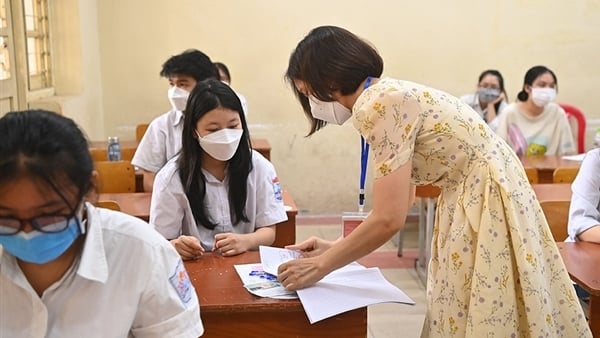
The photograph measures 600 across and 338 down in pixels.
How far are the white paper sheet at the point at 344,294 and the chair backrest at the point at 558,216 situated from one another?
45.9 inches

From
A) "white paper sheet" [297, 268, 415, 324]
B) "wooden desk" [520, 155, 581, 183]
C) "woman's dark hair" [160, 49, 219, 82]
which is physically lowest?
"wooden desk" [520, 155, 581, 183]

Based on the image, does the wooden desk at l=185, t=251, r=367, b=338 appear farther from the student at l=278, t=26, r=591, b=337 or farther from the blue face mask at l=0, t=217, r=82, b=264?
the blue face mask at l=0, t=217, r=82, b=264

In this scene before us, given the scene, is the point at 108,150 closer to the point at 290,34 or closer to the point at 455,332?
the point at 290,34

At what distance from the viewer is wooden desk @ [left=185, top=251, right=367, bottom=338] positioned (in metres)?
1.65

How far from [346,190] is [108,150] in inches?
94.1

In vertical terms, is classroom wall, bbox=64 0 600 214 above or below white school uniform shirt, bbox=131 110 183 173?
above

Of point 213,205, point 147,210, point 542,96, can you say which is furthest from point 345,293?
point 542,96

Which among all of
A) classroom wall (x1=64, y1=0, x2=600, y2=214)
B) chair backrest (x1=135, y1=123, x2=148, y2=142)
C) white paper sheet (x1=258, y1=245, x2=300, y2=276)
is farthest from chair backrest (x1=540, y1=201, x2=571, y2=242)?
chair backrest (x1=135, y1=123, x2=148, y2=142)

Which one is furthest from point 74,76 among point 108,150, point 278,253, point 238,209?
point 278,253

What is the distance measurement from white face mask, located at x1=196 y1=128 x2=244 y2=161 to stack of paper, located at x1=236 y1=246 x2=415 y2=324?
0.49m

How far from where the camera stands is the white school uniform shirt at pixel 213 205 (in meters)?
2.20

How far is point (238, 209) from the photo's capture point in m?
2.29

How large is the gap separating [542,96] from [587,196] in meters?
2.69

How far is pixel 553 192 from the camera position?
329 centimetres
